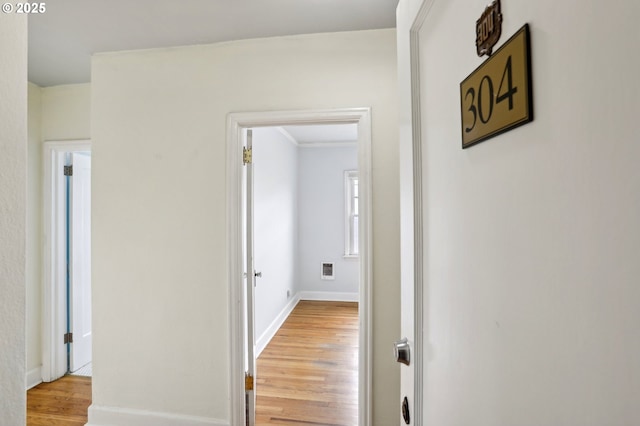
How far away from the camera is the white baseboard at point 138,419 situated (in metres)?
1.95

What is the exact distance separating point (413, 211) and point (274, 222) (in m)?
3.09

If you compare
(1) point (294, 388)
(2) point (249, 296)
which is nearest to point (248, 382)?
(2) point (249, 296)

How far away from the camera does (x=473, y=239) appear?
0.58 m

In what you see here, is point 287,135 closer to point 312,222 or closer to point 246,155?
point 312,222

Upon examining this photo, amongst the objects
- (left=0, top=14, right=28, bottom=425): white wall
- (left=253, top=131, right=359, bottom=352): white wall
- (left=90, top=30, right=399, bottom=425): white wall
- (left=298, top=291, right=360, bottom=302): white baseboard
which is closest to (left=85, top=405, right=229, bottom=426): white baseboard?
(left=90, top=30, right=399, bottom=425): white wall

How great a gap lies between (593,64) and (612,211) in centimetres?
15

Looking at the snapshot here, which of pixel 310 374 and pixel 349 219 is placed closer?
pixel 310 374

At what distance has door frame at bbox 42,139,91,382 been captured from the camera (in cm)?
268

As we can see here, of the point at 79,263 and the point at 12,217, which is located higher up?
the point at 12,217

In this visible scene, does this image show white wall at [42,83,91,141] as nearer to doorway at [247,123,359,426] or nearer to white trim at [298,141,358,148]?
doorway at [247,123,359,426]

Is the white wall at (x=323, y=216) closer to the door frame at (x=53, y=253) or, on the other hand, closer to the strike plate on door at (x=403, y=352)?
the door frame at (x=53, y=253)

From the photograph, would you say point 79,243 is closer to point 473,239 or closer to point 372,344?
point 372,344

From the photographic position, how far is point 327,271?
5109mm

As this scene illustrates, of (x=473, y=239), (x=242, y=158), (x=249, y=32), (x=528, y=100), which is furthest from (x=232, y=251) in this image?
(x=528, y=100)
